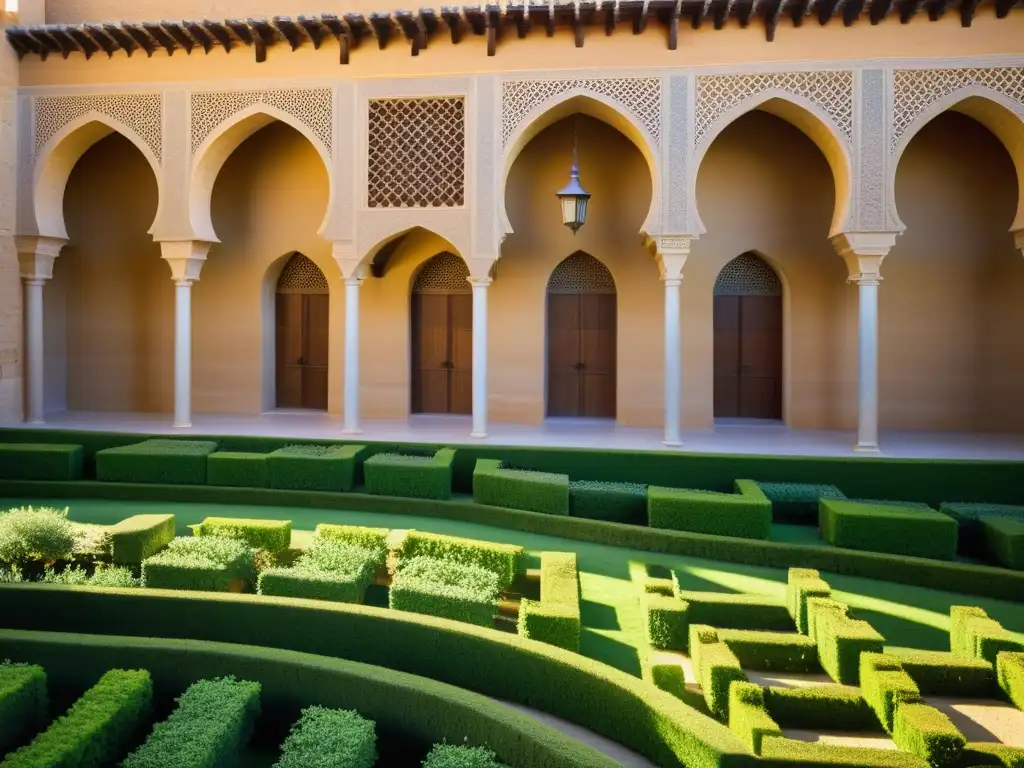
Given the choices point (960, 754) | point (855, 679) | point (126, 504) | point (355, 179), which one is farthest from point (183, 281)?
point (960, 754)

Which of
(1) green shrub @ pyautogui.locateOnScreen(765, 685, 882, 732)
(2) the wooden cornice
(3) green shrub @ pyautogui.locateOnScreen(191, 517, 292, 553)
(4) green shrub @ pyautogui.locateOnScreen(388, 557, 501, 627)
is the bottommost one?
(1) green shrub @ pyautogui.locateOnScreen(765, 685, 882, 732)

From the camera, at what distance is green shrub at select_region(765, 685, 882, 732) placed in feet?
18.5

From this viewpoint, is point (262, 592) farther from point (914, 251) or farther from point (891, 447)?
point (914, 251)

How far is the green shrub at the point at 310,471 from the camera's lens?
11141mm

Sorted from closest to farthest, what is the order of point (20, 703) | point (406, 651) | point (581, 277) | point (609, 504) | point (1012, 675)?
point (20, 703) → point (1012, 675) → point (406, 651) → point (609, 504) → point (581, 277)

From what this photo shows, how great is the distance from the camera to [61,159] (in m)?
14.2

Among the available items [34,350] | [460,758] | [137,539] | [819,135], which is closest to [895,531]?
[460,758]

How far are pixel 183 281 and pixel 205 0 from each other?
5.23 m

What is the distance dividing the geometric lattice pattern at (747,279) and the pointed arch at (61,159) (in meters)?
9.56

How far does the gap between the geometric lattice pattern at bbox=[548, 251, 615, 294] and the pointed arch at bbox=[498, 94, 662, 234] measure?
8.91ft

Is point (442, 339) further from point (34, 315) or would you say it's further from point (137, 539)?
point (137, 539)

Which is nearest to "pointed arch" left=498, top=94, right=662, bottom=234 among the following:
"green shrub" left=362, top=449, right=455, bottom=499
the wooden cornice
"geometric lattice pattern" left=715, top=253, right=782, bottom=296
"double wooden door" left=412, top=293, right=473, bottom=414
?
the wooden cornice

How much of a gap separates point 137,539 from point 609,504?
5144 millimetres

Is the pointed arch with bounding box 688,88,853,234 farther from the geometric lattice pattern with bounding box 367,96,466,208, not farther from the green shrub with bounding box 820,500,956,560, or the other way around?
the green shrub with bounding box 820,500,956,560
